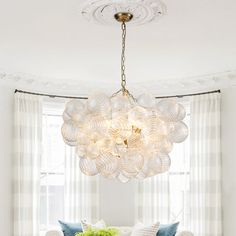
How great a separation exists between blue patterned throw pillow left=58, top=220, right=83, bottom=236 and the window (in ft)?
1.87

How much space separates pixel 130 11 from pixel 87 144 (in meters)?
1.13

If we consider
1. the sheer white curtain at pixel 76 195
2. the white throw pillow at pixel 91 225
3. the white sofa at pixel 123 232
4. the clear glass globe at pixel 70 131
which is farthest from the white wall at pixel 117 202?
the clear glass globe at pixel 70 131

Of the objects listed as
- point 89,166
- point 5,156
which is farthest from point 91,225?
point 89,166

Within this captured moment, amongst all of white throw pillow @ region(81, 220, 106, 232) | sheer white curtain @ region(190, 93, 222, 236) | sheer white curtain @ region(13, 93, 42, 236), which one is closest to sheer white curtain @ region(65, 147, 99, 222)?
white throw pillow @ region(81, 220, 106, 232)

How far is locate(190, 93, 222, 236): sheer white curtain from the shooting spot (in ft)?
22.0

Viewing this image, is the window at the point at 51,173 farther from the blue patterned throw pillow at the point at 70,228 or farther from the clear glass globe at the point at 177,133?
the clear glass globe at the point at 177,133

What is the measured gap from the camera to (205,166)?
6.83 m

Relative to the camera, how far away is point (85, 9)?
428 centimetres

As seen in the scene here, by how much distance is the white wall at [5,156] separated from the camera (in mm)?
6625

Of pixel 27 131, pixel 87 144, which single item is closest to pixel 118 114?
pixel 87 144

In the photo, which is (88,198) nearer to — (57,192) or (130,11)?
(57,192)

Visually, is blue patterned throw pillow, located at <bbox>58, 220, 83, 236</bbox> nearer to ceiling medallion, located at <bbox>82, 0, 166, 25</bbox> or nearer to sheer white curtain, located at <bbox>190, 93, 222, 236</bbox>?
sheer white curtain, located at <bbox>190, 93, 222, 236</bbox>

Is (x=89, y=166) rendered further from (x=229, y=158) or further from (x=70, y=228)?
(x=229, y=158)

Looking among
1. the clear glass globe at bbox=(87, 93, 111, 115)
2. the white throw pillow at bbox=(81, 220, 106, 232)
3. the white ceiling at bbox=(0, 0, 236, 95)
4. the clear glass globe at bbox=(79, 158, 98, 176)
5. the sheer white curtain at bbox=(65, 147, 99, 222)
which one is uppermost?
the white ceiling at bbox=(0, 0, 236, 95)
